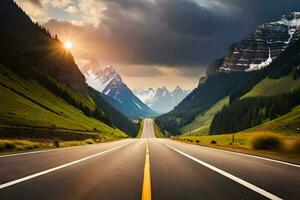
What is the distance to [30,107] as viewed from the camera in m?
134

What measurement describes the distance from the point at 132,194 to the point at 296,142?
19.5 metres

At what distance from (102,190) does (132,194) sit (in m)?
0.87

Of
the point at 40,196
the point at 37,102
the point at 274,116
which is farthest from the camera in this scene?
the point at 274,116

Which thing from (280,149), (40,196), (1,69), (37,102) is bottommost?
(40,196)

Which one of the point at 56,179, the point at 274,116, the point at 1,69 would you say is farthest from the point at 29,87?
the point at 56,179

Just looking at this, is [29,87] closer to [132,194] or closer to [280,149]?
[280,149]

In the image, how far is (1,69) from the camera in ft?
518

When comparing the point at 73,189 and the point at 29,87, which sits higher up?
the point at 29,87

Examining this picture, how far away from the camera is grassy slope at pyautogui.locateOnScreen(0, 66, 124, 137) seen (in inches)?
4429

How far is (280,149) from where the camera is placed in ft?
87.9

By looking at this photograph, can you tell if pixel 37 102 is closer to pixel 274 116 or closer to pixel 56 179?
A: pixel 274 116

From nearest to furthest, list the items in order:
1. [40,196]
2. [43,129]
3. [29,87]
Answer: [40,196] → [43,129] → [29,87]

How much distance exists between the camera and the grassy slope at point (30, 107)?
112500 millimetres

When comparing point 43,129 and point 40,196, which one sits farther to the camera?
point 43,129
